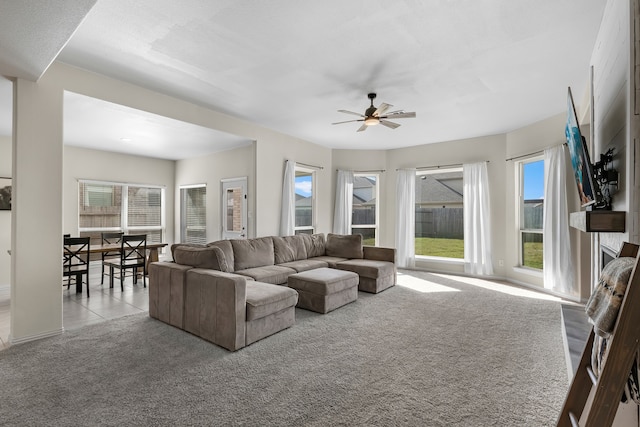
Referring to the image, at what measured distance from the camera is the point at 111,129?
4.76 meters

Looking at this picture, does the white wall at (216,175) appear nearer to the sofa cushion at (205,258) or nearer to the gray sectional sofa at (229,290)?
the gray sectional sofa at (229,290)

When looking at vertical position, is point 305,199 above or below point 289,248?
above

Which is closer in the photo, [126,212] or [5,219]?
[5,219]

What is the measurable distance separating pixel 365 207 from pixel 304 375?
5.32 metres

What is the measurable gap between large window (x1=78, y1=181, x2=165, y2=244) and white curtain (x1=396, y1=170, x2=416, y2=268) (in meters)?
5.49

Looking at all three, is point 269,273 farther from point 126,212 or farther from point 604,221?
point 126,212

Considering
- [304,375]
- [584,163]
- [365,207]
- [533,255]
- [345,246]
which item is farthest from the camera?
[365,207]

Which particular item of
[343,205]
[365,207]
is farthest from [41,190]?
[365,207]

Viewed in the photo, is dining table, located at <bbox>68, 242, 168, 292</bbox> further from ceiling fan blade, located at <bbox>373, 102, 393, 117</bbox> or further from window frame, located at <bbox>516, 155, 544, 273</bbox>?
window frame, located at <bbox>516, 155, 544, 273</bbox>

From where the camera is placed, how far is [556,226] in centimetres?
452

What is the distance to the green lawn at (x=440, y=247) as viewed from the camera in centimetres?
656

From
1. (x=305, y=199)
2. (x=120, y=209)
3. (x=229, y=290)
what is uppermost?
(x=305, y=199)

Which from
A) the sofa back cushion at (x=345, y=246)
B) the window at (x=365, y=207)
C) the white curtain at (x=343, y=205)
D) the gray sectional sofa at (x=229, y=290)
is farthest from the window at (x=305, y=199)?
the gray sectional sofa at (x=229, y=290)

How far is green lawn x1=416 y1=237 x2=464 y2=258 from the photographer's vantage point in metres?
6.56
